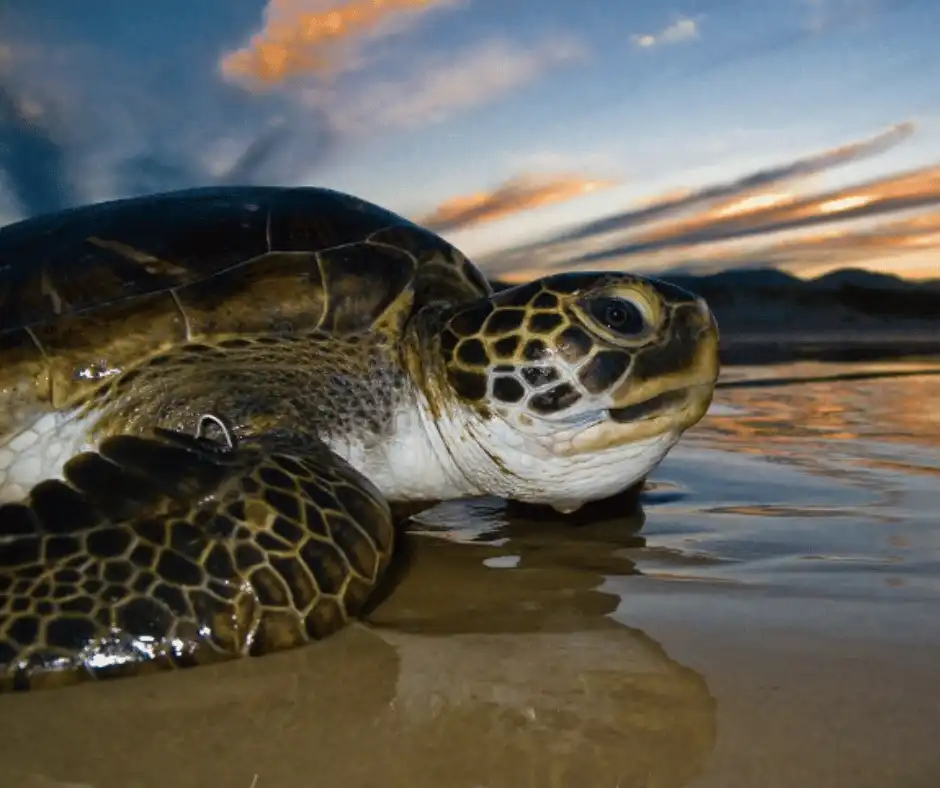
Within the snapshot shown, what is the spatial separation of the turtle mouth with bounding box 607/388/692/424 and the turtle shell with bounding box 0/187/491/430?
30.2 inches

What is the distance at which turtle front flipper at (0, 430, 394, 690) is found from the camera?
152 centimetres

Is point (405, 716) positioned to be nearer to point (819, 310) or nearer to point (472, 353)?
point (472, 353)

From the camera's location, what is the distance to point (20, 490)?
100 inches

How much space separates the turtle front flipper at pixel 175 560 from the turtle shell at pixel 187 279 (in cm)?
63

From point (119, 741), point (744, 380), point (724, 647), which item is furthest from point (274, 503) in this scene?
point (744, 380)

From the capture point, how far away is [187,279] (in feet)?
8.54

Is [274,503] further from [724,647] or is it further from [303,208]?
[303,208]

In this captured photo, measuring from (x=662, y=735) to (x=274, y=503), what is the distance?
940 millimetres

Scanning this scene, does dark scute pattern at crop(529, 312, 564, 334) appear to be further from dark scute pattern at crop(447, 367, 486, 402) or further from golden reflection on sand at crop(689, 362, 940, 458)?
golden reflection on sand at crop(689, 362, 940, 458)

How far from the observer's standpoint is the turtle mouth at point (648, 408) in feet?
7.73

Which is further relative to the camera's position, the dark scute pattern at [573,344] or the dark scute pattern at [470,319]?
the dark scute pattern at [470,319]

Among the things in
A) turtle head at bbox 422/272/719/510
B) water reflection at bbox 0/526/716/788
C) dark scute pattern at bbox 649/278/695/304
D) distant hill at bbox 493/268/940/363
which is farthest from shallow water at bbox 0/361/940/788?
distant hill at bbox 493/268/940/363

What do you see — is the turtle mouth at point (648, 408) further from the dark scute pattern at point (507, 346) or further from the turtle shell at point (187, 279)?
the turtle shell at point (187, 279)

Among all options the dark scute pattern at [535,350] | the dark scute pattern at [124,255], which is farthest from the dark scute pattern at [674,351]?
the dark scute pattern at [124,255]
